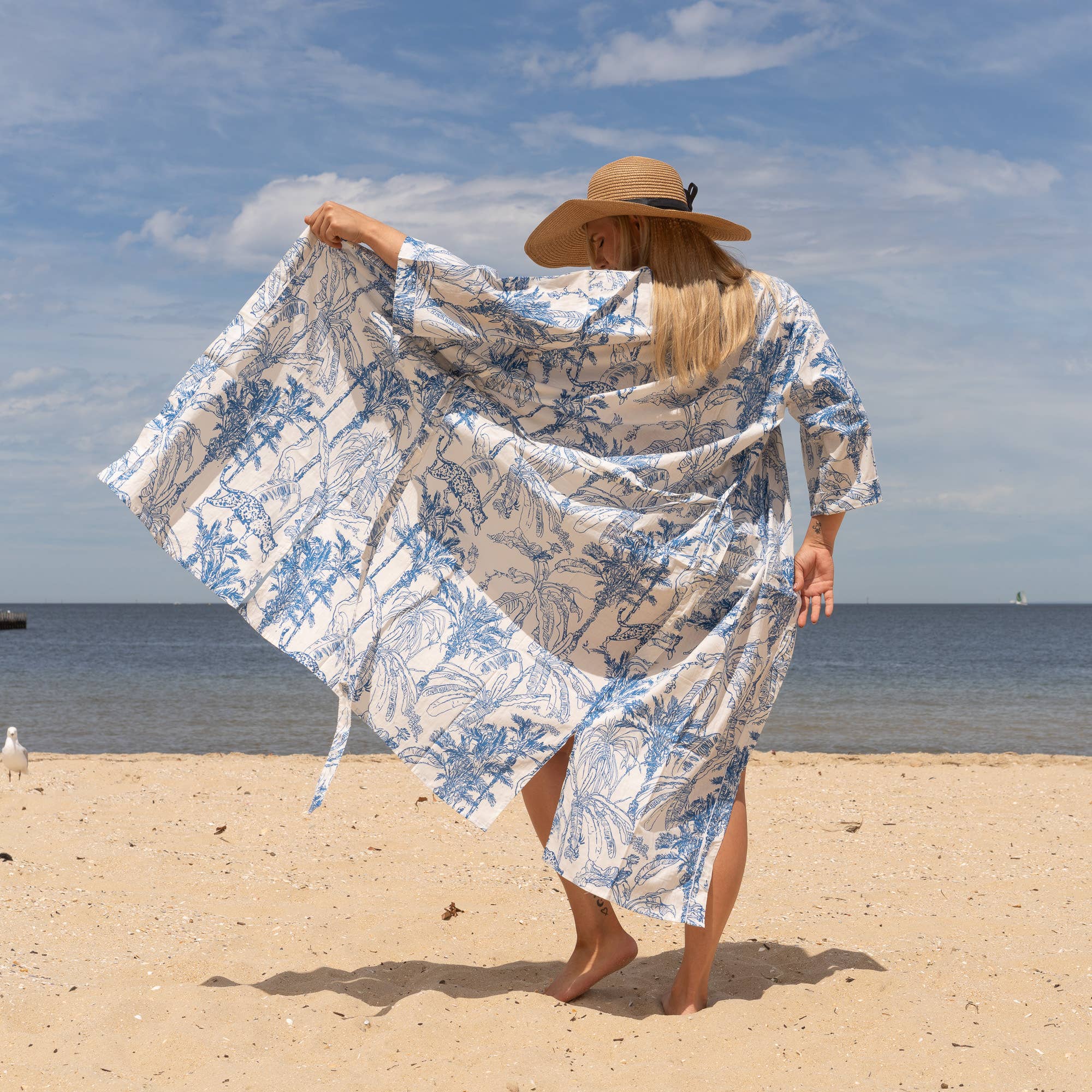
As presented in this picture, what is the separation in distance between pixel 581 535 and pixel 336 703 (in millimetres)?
18349

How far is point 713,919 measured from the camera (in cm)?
243

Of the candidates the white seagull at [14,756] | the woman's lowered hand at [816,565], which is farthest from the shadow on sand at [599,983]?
the white seagull at [14,756]

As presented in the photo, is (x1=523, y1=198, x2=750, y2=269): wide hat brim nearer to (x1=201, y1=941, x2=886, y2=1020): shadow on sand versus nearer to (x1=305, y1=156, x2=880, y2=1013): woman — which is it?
(x1=305, y1=156, x2=880, y2=1013): woman

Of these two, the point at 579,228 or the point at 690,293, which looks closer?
the point at 690,293

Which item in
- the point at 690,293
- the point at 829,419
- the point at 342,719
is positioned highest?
the point at 690,293

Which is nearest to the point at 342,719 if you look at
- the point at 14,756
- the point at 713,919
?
the point at 713,919

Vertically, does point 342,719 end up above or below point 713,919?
above

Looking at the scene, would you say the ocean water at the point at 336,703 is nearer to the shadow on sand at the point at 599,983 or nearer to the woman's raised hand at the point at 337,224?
the shadow on sand at the point at 599,983

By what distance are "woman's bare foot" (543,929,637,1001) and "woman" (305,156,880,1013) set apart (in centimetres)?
19

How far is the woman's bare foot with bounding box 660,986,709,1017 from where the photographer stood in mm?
2449

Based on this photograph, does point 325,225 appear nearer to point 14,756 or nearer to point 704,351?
point 704,351

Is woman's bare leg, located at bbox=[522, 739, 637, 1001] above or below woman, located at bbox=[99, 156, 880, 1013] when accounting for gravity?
below

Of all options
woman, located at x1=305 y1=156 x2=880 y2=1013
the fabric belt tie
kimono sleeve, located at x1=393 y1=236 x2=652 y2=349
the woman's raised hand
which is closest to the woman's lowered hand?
woman, located at x1=305 y1=156 x2=880 y2=1013

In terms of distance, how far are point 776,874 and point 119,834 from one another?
303 cm
